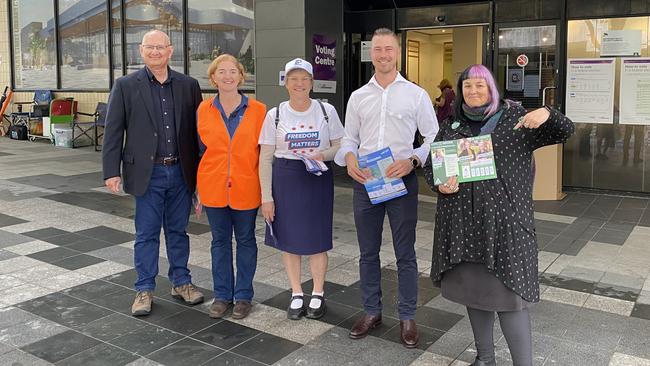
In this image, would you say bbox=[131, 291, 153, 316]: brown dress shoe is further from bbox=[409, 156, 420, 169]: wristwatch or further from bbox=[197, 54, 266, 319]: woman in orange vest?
bbox=[409, 156, 420, 169]: wristwatch

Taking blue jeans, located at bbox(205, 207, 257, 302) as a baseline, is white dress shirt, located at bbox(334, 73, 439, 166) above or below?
above

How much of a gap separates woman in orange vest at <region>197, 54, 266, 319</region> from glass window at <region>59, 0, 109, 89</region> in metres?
11.6

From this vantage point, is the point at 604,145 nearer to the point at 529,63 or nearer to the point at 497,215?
the point at 529,63

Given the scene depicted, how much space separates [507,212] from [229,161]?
1.82 meters

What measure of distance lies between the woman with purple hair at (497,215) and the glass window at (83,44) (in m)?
13.1

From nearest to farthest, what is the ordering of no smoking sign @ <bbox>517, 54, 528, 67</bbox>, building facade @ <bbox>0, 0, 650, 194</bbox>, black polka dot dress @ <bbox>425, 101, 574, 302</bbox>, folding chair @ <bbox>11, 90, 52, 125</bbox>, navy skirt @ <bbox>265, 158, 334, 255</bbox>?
black polka dot dress @ <bbox>425, 101, 574, 302</bbox> → navy skirt @ <bbox>265, 158, 334, 255</bbox> → building facade @ <bbox>0, 0, 650, 194</bbox> → no smoking sign @ <bbox>517, 54, 528, 67</bbox> → folding chair @ <bbox>11, 90, 52, 125</bbox>

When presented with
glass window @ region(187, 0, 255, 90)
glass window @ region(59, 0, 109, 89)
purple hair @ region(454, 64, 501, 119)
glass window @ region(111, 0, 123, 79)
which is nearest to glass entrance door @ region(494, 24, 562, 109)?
glass window @ region(187, 0, 255, 90)

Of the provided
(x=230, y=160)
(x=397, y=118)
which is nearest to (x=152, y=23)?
(x=230, y=160)

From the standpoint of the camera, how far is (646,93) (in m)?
8.60

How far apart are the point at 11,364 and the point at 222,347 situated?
3.74 feet

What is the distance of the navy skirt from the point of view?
12.9 ft

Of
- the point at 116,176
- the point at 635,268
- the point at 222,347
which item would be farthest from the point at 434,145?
the point at 635,268

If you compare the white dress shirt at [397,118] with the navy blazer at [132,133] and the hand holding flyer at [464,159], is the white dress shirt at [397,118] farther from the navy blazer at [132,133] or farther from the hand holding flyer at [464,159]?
the navy blazer at [132,133]

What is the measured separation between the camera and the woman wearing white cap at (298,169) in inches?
153
